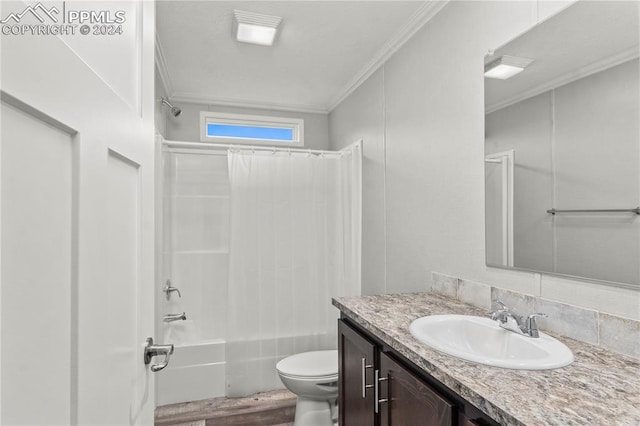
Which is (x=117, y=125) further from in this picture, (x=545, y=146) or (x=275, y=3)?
(x=275, y=3)

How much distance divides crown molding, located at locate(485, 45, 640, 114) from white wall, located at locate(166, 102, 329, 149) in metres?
2.43

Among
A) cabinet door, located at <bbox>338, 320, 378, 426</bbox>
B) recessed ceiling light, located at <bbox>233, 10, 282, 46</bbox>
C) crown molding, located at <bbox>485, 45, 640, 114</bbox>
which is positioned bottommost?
cabinet door, located at <bbox>338, 320, 378, 426</bbox>

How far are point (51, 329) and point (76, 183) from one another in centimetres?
21

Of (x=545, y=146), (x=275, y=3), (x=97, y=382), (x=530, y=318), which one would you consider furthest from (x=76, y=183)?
(x=275, y=3)

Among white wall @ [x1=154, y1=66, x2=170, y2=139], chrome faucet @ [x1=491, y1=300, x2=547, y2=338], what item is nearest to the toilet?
chrome faucet @ [x1=491, y1=300, x2=547, y2=338]

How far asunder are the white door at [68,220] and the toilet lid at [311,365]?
1.44 m

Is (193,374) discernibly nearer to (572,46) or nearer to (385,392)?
(385,392)

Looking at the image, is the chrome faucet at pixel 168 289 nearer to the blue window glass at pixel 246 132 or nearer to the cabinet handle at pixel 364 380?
the blue window glass at pixel 246 132

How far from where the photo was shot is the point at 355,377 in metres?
1.49

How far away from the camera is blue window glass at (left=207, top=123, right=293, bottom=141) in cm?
352

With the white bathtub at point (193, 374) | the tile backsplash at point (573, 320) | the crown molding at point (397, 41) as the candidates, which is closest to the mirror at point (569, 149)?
the tile backsplash at point (573, 320)

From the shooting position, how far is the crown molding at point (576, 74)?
1.07m

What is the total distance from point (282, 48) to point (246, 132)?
1299mm

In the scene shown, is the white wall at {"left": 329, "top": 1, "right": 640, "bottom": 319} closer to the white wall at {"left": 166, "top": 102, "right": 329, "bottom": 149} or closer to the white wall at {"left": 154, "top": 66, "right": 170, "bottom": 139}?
the white wall at {"left": 166, "top": 102, "right": 329, "bottom": 149}
